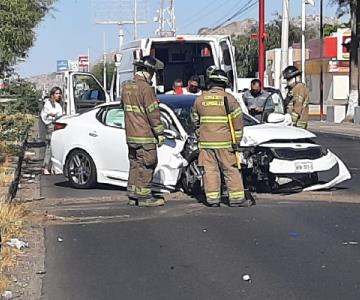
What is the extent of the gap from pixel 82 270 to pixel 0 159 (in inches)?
408

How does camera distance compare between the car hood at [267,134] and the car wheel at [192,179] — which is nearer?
the car hood at [267,134]

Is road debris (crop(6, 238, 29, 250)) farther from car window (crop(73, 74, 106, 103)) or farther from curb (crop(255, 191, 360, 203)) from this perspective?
car window (crop(73, 74, 106, 103))

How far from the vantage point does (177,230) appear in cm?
1071

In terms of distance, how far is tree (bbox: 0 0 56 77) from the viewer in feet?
49.2

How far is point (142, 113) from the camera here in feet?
40.9

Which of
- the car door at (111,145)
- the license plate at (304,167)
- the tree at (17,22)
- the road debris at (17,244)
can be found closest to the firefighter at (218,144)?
the license plate at (304,167)

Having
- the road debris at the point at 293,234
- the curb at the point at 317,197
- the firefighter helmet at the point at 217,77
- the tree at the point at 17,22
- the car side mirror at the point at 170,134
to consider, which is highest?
the tree at the point at 17,22

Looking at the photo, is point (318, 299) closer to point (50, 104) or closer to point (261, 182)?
point (261, 182)

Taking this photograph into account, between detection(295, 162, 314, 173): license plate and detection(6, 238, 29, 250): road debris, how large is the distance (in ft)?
14.5

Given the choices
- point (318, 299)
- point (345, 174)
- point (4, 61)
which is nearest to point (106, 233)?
point (318, 299)

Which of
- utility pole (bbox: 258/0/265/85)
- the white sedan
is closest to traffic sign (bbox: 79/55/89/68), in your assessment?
utility pole (bbox: 258/0/265/85)

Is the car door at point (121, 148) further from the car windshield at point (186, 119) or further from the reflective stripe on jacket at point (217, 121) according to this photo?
the reflective stripe on jacket at point (217, 121)

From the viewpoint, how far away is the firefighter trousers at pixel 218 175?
40.6 ft

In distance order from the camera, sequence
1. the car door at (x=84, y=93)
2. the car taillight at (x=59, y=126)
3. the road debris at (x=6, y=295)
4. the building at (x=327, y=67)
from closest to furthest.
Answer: the road debris at (x=6, y=295), the car taillight at (x=59, y=126), the car door at (x=84, y=93), the building at (x=327, y=67)
